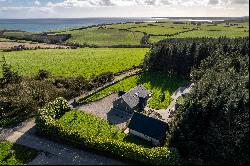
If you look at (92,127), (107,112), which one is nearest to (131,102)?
(107,112)

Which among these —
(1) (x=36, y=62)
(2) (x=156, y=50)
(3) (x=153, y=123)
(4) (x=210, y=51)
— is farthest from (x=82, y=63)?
(3) (x=153, y=123)

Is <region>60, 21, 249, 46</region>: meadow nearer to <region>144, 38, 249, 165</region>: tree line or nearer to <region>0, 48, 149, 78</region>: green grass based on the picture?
<region>0, 48, 149, 78</region>: green grass

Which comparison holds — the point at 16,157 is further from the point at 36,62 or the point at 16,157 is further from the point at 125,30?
the point at 125,30

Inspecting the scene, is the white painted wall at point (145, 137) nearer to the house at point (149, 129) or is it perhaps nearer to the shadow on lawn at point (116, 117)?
the house at point (149, 129)

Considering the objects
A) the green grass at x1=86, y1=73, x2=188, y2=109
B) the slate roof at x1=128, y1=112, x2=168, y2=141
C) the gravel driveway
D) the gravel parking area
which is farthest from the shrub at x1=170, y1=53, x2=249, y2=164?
the green grass at x1=86, y1=73, x2=188, y2=109

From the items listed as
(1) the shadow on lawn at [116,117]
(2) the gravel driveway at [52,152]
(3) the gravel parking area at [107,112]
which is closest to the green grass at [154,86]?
(3) the gravel parking area at [107,112]

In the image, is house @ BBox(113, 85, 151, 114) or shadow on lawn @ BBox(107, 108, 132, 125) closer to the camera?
shadow on lawn @ BBox(107, 108, 132, 125)
